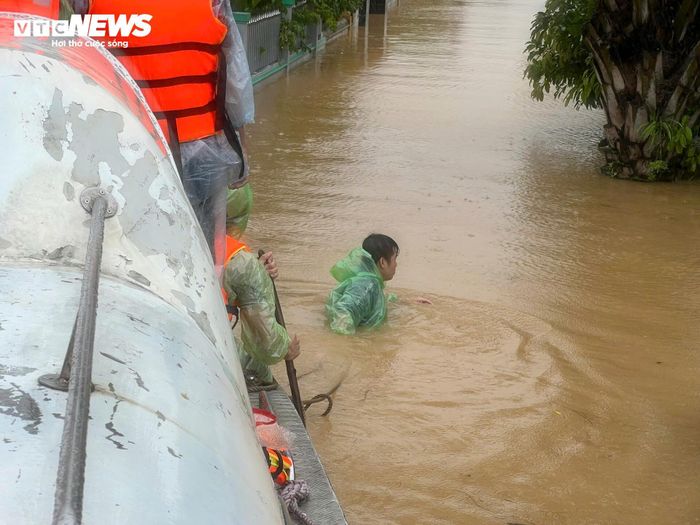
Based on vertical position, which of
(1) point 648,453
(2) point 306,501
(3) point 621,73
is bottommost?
(1) point 648,453

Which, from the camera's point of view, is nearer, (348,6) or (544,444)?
(544,444)

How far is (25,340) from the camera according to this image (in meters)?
1.70

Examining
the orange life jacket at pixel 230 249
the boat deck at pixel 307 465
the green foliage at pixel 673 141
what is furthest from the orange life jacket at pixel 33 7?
the green foliage at pixel 673 141

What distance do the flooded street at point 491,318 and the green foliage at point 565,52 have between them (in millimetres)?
755

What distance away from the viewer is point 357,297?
20.1 ft

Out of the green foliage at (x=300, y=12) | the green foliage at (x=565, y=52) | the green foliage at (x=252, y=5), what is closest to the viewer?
the green foliage at (x=565, y=52)

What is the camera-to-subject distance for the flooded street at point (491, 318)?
4.65m

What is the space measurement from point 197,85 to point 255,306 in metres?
0.90

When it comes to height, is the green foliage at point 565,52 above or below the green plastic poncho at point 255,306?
above

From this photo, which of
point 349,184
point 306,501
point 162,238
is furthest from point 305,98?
point 162,238

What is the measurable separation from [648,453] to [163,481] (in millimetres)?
3882

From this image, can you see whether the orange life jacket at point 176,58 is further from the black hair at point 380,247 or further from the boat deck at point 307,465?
the black hair at point 380,247

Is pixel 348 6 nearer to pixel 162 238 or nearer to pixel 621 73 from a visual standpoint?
pixel 621 73

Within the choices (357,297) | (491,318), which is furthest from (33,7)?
(491,318)
